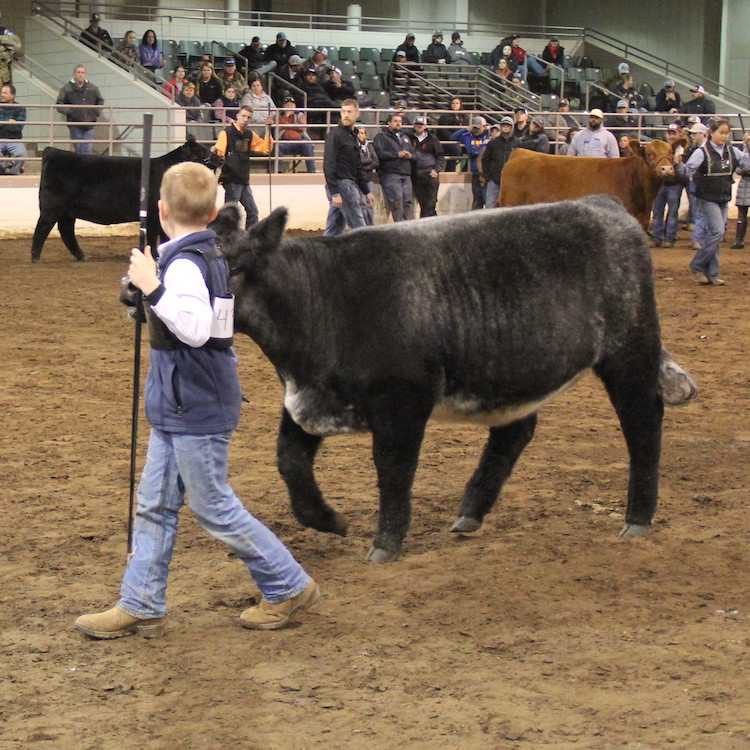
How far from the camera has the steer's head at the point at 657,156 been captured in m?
15.5

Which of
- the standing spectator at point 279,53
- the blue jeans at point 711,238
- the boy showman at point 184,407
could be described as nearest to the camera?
the boy showman at point 184,407

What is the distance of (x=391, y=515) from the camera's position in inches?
201

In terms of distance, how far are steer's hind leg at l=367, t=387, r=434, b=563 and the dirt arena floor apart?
130 millimetres

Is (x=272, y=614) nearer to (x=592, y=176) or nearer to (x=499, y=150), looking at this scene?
(x=592, y=176)

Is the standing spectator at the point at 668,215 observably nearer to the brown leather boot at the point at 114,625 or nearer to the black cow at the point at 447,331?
the black cow at the point at 447,331

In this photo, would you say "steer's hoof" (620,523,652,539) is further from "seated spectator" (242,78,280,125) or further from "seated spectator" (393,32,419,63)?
"seated spectator" (393,32,419,63)

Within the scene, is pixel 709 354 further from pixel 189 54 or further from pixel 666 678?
pixel 189 54

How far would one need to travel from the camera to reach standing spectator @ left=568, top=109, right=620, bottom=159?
61.4 ft

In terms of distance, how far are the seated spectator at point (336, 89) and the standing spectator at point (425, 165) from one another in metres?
5.14

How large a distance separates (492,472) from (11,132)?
1619cm

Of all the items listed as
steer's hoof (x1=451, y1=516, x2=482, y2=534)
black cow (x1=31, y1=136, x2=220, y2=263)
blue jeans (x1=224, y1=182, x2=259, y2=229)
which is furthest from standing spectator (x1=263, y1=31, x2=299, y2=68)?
steer's hoof (x1=451, y1=516, x2=482, y2=534)

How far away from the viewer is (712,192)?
45.0ft

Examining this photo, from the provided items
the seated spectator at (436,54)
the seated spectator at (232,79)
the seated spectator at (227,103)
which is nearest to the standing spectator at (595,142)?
the seated spectator at (227,103)

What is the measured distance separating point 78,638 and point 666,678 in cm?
209
